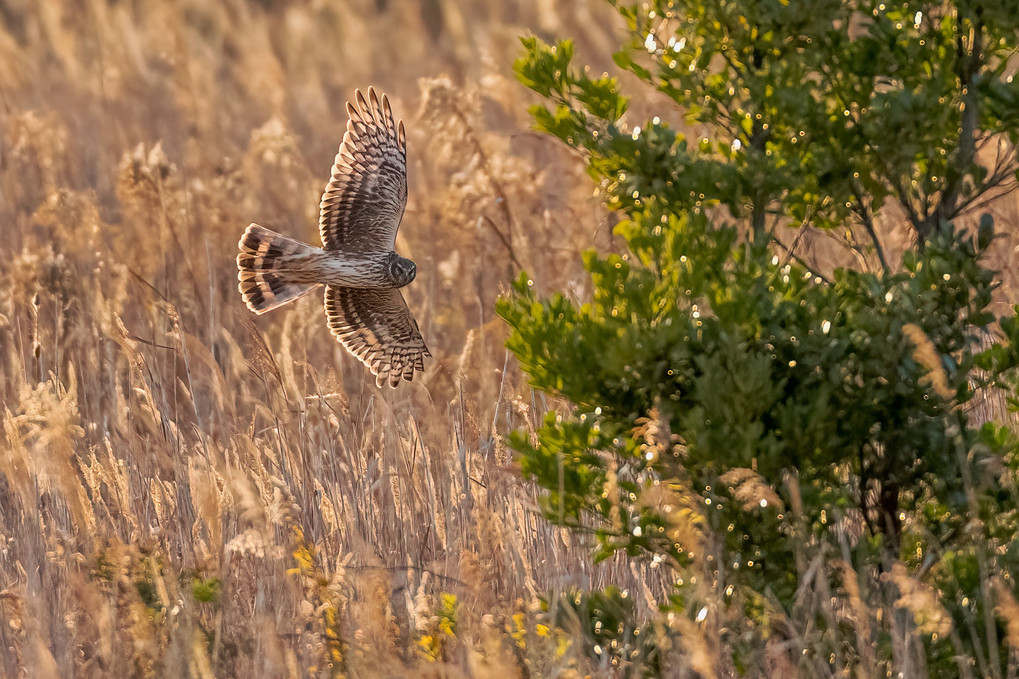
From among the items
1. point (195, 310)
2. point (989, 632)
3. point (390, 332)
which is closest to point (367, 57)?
point (195, 310)

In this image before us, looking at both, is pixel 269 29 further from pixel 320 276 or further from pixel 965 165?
pixel 965 165

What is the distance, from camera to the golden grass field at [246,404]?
3.70 m

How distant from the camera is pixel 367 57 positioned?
11.6 meters

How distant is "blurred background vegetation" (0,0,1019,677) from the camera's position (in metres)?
2.98

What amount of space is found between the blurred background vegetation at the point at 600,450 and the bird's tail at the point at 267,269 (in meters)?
0.25

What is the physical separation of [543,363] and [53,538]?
232 cm

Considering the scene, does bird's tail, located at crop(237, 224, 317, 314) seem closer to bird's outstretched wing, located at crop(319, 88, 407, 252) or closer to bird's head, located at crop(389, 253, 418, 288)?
bird's outstretched wing, located at crop(319, 88, 407, 252)

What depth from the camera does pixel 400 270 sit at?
203 inches

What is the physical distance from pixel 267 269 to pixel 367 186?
0.53 meters

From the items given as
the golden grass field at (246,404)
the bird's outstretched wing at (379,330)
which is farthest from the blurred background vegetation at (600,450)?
the bird's outstretched wing at (379,330)

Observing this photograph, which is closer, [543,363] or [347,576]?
[543,363]

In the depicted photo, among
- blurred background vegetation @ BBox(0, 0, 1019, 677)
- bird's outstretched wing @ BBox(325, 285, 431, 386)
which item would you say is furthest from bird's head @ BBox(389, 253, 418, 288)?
blurred background vegetation @ BBox(0, 0, 1019, 677)

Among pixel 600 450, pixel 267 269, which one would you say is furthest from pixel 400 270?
pixel 600 450

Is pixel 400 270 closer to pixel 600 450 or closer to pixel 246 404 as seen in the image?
pixel 246 404
